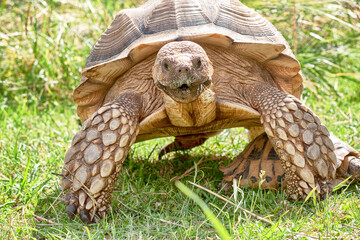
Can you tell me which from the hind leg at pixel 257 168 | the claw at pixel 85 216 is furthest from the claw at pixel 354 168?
the claw at pixel 85 216

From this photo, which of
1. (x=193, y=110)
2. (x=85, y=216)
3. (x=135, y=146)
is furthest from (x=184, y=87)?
(x=135, y=146)

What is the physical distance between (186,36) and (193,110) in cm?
45

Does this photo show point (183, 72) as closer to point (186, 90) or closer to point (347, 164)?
point (186, 90)

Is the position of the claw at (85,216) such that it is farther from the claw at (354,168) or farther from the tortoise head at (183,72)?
the claw at (354,168)

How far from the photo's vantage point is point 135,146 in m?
3.54

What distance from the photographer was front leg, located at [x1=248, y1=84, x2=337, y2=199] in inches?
95.0

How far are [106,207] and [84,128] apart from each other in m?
0.45

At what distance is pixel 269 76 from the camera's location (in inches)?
119

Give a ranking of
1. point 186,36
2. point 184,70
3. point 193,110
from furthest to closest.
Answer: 1. point 186,36
2. point 193,110
3. point 184,70

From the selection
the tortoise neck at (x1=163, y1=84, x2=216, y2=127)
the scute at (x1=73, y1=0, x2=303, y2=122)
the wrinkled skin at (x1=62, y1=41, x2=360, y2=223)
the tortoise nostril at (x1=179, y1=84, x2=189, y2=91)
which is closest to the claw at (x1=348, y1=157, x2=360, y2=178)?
the wrinkled skin at (x1=62, y1=41, x2=360, y2=223)

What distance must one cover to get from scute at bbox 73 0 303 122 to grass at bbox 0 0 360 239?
700mm

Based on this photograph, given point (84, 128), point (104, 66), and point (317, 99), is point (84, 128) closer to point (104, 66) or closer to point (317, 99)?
point (104, 66)

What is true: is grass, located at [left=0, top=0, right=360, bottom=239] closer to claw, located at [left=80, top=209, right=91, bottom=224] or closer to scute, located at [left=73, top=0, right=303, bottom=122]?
claw, located at [left=80, top=209, right=91, bottom=224]

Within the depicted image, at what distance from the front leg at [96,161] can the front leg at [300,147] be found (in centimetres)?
82
